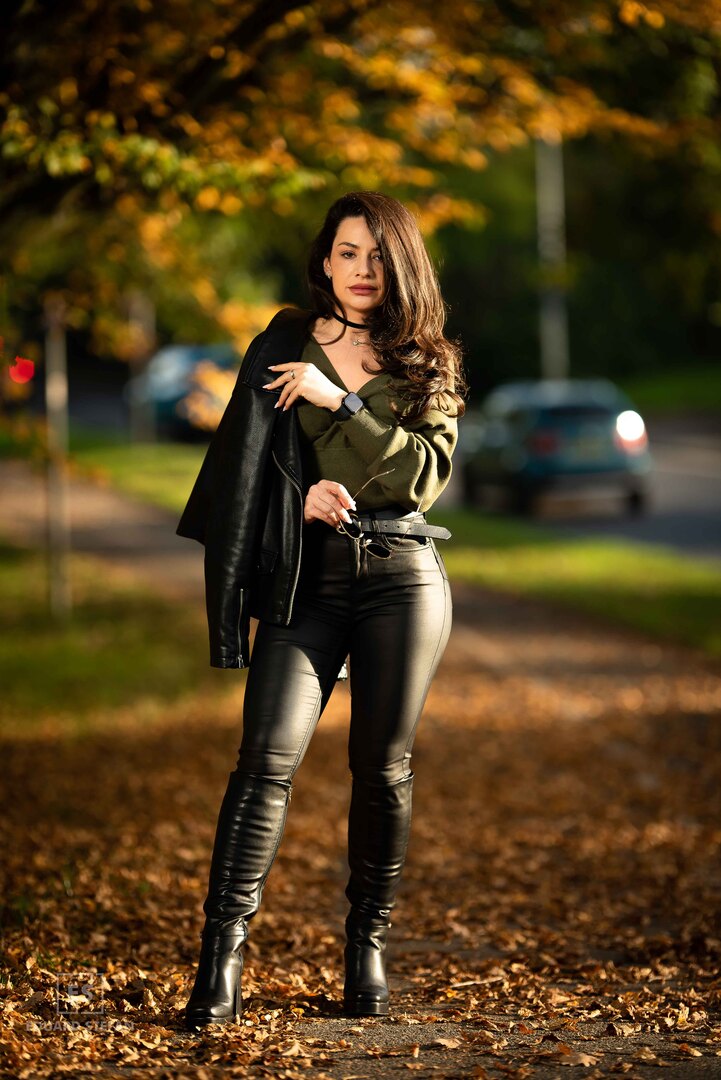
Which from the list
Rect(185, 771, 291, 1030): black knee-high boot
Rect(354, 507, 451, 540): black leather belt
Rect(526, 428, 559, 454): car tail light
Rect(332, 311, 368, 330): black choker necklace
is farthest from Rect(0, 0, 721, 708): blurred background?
Rect(185, 771, 291, 1030): black knee-high boot

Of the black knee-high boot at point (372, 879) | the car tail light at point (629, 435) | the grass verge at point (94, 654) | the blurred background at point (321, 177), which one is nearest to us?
the black knee-high boot at point (372, 879)

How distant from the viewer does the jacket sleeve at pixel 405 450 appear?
3.74m

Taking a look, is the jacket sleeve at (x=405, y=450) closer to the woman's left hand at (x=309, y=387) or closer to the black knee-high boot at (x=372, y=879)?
the woman's left hand at (x=309, y=387)

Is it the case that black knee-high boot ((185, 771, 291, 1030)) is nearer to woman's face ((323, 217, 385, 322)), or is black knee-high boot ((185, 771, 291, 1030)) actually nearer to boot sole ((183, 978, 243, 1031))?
boot sole ((183, 978, 243, 1031))

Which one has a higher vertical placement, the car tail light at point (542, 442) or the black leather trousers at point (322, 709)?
the car tail light at point (542, 442)

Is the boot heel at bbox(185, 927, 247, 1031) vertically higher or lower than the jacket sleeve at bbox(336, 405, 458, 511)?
lower

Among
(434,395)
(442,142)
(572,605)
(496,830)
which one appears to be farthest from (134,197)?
(572,605)

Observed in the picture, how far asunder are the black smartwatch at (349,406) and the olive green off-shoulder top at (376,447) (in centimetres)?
1

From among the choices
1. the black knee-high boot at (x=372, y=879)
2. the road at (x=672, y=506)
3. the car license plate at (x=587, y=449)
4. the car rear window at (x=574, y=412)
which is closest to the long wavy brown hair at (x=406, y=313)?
the black knee-high boot at (x=372, y=879)

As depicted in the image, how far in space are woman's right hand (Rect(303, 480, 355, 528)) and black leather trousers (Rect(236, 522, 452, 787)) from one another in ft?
0.27

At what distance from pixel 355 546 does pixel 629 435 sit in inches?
704

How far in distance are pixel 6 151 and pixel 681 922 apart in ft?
12.8

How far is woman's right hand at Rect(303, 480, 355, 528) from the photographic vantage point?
149 inches

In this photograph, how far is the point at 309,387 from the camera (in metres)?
3.74
